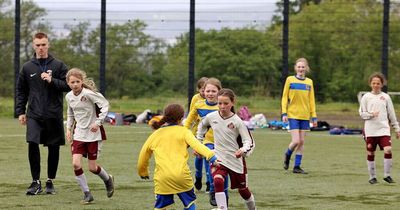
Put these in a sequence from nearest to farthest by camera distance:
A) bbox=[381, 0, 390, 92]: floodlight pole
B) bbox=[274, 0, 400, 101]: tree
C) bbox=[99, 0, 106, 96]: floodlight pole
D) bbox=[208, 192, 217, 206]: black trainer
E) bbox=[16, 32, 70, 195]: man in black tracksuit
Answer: bbox=[208, 192, 217, 206]: black trainer → bbox=[16, 32, 70, 195]: man in black tracksuit → bbox=[381, 0, 390, 92]: floodlight pole → bbox=[99, 0, 106, 96]: floodlight pole → bbox=[274, 0, 400, 101]: tree

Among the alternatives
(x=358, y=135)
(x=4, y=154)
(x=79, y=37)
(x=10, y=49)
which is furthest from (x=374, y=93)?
(x=79, y=37)

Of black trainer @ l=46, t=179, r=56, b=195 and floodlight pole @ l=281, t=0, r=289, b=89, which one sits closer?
black trainer @ l=46, t=179, r=56, b=195

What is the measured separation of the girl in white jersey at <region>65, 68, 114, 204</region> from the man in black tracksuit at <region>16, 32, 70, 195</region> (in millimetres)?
532

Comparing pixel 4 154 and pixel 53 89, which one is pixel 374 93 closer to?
pixel 53 89

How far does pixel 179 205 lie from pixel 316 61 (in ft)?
103

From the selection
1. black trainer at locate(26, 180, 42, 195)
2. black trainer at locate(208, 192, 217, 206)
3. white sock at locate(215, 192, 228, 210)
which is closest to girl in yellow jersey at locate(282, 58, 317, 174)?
black trainer at locate(208, 192, 217, 206)

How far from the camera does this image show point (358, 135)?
2728cm

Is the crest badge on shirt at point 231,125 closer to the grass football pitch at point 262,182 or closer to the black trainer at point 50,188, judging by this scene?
the grass football pitch at point 262,182

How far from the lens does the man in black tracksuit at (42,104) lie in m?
12.2

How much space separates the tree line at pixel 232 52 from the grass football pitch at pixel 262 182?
51.7ft

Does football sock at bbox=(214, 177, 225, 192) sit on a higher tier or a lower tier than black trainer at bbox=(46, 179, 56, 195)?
higher

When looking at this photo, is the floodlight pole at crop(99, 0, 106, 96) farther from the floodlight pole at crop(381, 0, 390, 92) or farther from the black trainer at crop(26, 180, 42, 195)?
the black trainer at crop(26, 180, 42, 195)

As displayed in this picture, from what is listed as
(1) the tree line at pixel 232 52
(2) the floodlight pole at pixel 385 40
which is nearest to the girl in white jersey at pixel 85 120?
(2) the floodlight pole at pixel 385 40

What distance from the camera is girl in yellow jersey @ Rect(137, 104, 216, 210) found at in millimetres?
8828
